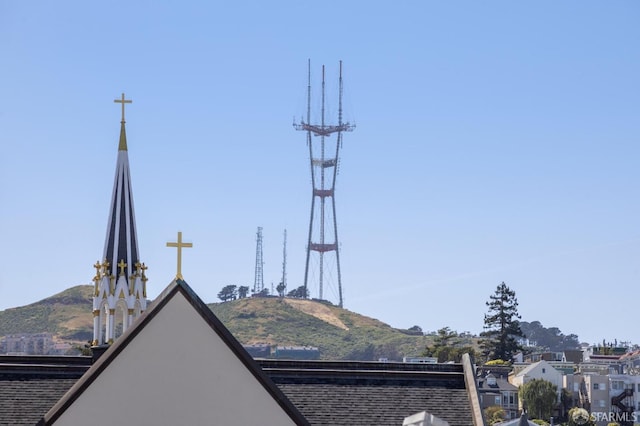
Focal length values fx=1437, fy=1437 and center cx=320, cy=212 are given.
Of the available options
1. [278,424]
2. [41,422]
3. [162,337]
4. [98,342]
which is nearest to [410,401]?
[278,424]

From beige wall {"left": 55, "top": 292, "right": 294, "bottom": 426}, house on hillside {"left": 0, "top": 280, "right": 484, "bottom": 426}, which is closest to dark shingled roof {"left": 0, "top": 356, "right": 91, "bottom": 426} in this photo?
house on hillside {"left": 0, "top": 280, "right": 484, "bottom": 426}

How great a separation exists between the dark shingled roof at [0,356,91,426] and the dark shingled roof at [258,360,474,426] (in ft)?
17.1

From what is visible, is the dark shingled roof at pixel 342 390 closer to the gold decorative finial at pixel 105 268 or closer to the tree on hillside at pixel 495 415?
the gold decorative finial at pixel 105 268

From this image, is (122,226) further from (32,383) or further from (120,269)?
(32,383)

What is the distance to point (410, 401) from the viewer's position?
38031 mm

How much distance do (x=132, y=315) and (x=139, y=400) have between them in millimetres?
23158

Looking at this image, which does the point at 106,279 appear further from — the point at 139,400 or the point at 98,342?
the point at 139,400

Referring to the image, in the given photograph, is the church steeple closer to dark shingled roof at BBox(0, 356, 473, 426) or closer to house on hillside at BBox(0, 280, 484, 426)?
dark shingled roof at BBox(0, 356, 473, 426)

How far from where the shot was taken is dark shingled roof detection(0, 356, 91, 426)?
36.9 m

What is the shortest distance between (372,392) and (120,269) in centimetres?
2267

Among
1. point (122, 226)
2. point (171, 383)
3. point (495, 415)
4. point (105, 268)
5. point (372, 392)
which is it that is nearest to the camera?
point (171, 383)

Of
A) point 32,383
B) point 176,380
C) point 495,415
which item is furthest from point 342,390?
point 495,415

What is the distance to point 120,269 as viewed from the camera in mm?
58719

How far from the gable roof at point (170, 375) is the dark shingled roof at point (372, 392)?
3550 millimetres
